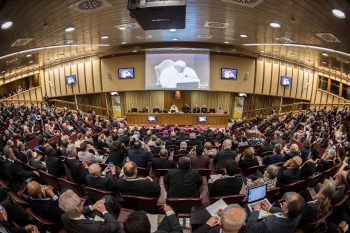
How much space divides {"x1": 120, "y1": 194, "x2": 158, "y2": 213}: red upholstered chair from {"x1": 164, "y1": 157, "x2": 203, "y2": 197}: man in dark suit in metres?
0.30

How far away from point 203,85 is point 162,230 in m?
13.7

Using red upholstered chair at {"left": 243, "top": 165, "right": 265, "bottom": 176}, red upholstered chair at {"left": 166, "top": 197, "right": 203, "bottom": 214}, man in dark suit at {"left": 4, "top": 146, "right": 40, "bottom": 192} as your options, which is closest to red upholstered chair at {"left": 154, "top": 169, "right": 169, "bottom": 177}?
red upholstered chair at {"left": 166, "top": 197, "right": 203, "bottom": 214}

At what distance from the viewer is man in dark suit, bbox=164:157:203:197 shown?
3.38m

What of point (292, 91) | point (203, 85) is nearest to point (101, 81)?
point (203, 85)

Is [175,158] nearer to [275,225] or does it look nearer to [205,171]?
[205,171]

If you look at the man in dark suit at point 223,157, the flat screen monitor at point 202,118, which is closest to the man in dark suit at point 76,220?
the man in dark suit at point 223,157

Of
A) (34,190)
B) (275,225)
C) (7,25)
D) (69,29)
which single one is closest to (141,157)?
(34,190)

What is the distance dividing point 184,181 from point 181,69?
12.6 metres

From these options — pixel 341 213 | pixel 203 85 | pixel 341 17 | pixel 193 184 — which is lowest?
pixel 341 213

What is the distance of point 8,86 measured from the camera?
21.0m

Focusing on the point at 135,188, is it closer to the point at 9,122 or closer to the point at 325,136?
the point at 325,136

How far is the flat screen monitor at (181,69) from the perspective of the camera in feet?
50.2

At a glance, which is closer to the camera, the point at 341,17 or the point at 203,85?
the point at 341,17

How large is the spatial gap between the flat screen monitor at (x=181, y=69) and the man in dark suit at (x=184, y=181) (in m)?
12.1
